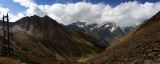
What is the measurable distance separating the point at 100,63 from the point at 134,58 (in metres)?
6.34

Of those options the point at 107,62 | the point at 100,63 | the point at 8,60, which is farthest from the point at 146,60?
the point at 8,60

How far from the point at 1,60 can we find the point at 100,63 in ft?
33.6

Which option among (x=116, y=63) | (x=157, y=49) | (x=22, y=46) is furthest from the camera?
(x=22, y=46)

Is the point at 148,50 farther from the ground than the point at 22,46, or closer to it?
closer to it

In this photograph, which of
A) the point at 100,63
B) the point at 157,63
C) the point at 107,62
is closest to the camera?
the point at 157,63

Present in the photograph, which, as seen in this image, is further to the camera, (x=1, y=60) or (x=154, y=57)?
(x=1, y=60)

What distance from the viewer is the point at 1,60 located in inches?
1160

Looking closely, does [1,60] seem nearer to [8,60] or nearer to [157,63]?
[8,60]

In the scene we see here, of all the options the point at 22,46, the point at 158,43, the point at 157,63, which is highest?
the point at 22,46

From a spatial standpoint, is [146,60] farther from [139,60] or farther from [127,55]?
[127,55]

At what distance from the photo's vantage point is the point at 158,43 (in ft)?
77.3

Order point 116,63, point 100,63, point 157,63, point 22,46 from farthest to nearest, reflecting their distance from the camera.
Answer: point 22,46, point 100,63, point 116,63, point 157,63

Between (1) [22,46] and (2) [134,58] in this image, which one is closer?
(2) [134,58]

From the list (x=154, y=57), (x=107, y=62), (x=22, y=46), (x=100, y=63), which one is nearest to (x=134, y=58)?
(x=154, y=57)
